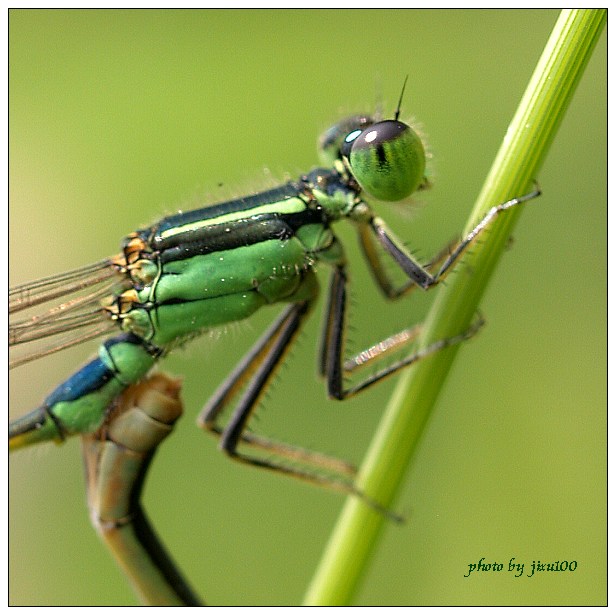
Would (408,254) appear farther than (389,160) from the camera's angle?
Yes

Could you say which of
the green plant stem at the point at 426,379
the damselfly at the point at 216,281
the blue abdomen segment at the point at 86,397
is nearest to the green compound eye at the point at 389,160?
the damselfly at the point at 216,281

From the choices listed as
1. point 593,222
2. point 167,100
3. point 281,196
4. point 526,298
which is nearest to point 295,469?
point 281,196

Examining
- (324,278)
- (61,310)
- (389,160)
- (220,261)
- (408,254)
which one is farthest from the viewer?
(324,278)

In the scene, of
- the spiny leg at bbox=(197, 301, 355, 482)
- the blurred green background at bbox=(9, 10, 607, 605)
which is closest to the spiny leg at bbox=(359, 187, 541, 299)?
the spiny leg at bbox=(197, 301, 355, 482)

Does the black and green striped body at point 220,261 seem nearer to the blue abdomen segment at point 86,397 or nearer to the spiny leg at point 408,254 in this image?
the blue abdomen segment at point 86,397

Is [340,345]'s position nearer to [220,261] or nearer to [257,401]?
[257,401]

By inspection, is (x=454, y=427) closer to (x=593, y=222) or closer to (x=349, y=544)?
(x=593, y=222)

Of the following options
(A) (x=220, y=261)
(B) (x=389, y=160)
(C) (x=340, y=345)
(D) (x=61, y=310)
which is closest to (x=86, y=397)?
(D) (x=61, y=310)
